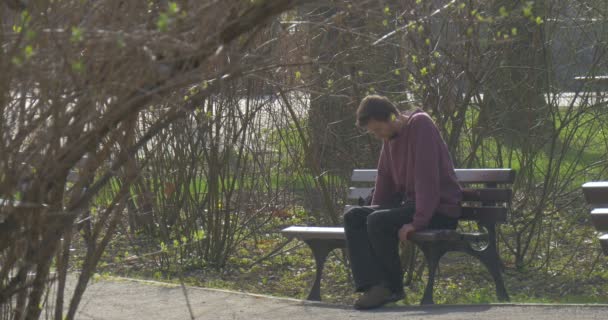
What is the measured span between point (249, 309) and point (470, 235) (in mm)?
1408

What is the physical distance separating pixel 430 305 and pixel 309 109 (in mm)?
2660

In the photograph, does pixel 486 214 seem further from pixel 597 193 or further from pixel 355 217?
pixel 597 193

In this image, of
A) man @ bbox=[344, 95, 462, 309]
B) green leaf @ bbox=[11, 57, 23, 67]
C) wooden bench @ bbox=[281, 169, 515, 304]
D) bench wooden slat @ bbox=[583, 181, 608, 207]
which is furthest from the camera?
wooden bench @ bbox=[281, 169, 515, 304]

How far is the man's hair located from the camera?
6512mm

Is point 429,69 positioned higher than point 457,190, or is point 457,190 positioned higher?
point 429,69

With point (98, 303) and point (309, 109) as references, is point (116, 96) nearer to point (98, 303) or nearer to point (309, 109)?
point (98, 303)

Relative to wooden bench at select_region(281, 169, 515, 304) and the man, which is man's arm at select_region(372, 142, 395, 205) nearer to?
the man

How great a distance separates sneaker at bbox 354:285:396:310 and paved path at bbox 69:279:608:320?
54 mm

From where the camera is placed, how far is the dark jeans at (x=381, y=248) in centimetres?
650

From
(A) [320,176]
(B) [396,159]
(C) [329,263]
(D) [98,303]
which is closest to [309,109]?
(A) [320,176]

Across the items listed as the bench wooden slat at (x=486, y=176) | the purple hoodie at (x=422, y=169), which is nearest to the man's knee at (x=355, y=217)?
the purple hoodie at (x=422, y=169)

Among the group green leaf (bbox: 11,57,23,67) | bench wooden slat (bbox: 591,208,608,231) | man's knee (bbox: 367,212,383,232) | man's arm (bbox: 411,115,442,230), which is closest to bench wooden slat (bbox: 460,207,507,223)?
man's arm (bbox: 411,115,442,230)

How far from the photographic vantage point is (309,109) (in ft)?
28.1

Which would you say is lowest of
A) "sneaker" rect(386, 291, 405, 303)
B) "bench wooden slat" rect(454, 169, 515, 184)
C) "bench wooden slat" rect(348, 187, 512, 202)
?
"sneaker" rect(386, 291, 405, 303)
